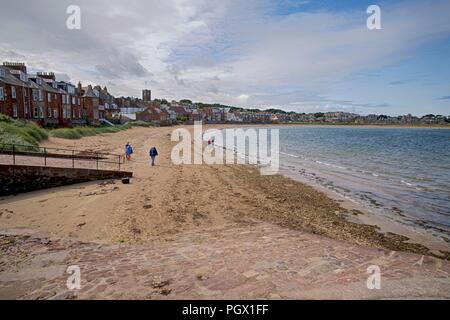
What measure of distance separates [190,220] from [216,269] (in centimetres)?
393

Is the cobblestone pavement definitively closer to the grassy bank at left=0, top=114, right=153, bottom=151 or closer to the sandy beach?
the sandy beach

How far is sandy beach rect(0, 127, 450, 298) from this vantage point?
695 cm

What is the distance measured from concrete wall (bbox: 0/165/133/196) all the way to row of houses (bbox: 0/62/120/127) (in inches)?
1040

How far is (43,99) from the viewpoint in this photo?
4038cm

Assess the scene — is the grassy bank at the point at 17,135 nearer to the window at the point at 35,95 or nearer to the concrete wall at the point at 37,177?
the concrete wall at the point at 37,177

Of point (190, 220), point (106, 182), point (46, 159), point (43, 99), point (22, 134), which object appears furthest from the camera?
point (43, 99)

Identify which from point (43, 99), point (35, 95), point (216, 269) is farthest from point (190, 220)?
point (43, 99)

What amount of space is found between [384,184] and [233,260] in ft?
52.2

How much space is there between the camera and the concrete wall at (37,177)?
1259cm

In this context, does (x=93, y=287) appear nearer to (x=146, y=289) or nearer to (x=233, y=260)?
(x=146, y=289)

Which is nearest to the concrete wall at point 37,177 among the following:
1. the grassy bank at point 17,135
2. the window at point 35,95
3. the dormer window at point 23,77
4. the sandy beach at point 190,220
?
the sandy beach at point 190,220

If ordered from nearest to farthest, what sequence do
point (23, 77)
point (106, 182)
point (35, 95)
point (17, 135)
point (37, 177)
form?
point (37, 177), point (106, 182), point (17, 135), point (23, 77), point (35, 95)

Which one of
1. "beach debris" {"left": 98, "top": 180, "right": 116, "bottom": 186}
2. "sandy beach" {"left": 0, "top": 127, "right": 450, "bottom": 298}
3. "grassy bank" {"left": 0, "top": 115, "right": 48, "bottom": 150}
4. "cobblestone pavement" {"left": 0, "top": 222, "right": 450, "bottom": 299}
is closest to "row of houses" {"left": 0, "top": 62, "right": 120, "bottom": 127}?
"grassy bank" {"left": 0, "top": 115, "right": 48, "bottom": 150}

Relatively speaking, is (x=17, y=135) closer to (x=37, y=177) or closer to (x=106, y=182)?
(x=37, y=177)
